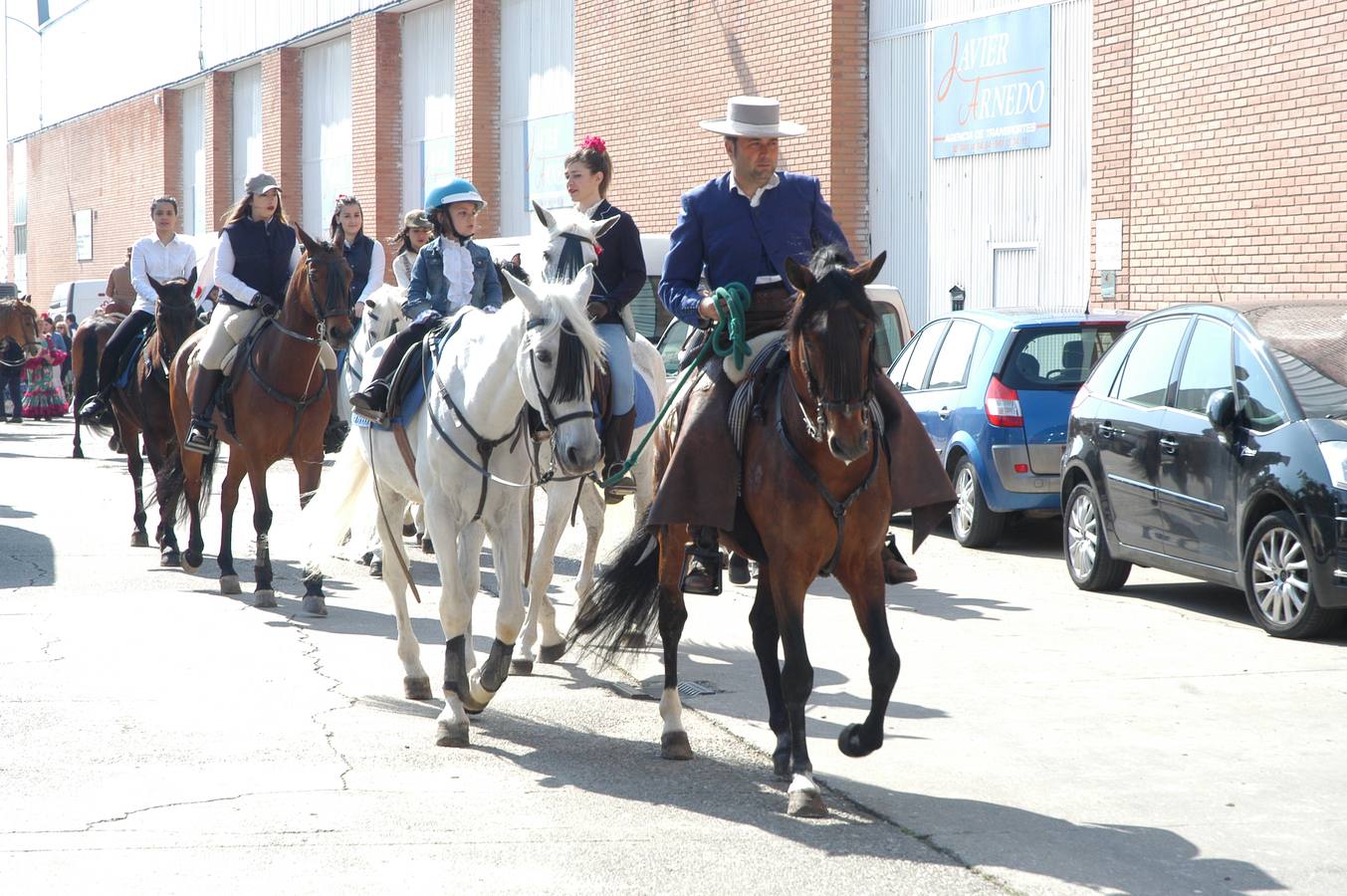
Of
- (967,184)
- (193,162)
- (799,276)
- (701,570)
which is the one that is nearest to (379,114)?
(193,162)

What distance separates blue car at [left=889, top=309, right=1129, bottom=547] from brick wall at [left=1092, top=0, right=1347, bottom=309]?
2896 millimetres

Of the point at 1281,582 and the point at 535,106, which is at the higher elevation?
the point at 535,106

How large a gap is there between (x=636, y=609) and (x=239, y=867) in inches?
100

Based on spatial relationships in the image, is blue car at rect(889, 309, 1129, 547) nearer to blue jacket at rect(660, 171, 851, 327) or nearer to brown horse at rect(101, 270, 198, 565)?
brown horse at rect(101, 270, 198, 565)

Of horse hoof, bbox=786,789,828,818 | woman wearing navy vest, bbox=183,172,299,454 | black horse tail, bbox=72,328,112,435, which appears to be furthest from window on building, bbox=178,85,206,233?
horse hoof, bbox=786,789,828,818

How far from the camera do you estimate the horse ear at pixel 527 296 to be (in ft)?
21.5

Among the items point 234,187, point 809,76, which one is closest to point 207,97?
point 234,187

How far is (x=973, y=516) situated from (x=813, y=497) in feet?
25.3

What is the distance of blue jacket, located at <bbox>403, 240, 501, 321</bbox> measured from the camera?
8734 mm

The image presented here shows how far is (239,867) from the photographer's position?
206 inches

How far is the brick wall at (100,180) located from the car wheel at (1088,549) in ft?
127

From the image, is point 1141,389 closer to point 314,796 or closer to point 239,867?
point 314,796

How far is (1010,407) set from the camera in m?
13.1

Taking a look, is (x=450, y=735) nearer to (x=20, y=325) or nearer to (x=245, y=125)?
(x=20, y=325)
